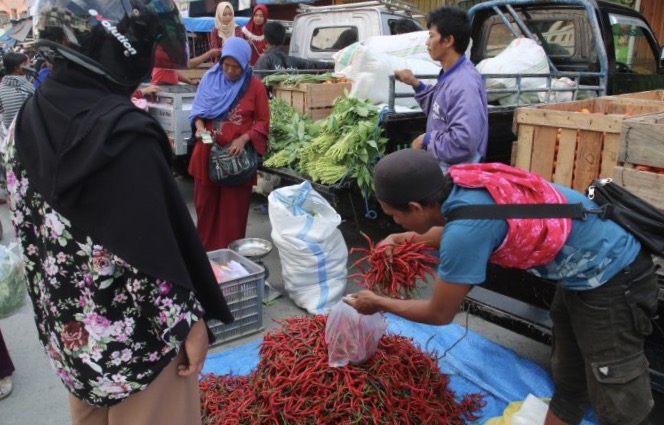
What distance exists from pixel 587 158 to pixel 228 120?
285 centimetres

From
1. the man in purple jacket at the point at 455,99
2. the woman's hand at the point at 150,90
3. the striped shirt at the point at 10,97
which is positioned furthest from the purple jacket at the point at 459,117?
the striped shirt at the point at 10,97

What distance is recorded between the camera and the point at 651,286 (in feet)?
7.11

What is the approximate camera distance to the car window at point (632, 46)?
19.1 feet

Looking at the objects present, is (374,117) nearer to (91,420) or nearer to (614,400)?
(614,400)

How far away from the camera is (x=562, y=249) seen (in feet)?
6.75

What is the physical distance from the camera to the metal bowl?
4.52 metres

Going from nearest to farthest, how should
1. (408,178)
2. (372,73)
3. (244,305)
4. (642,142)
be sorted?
(408,178)
(642,142)
(244,305)
(372,73)

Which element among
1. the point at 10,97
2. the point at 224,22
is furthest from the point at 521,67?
the point at 10,97

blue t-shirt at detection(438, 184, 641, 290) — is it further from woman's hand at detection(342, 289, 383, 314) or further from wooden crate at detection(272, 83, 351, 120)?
wooden crate at detection(272, 83, 351, 120)

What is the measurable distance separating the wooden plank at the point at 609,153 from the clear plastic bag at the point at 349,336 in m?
1.75

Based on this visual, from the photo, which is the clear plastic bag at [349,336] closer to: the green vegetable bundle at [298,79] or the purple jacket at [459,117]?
the purple jacket at [459,117]

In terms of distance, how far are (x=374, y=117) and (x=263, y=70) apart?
214 centimetres

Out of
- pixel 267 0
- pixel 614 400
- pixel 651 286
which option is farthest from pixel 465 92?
→ pixel 267 0

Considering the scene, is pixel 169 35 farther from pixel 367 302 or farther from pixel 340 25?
pixel 340 25
